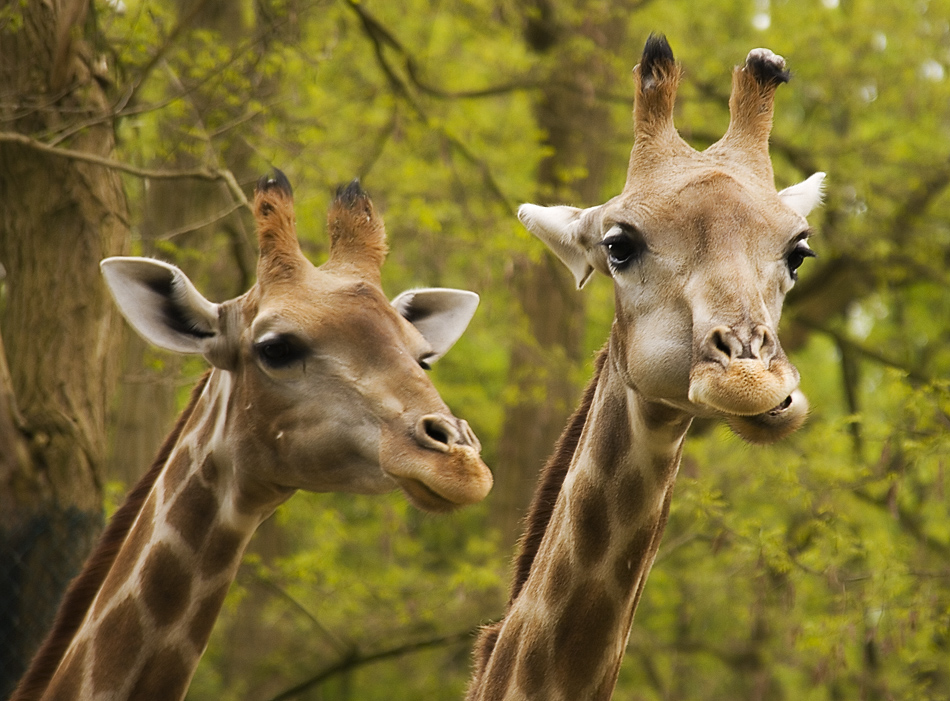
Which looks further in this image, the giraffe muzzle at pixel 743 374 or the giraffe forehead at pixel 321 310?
the giraffe forehead at pixel 321 310

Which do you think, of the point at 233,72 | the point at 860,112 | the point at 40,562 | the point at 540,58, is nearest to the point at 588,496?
the point at 40,562

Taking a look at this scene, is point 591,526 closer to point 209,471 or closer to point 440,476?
point 440,476

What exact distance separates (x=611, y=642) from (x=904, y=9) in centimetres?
1032

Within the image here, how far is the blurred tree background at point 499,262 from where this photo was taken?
20.0ft

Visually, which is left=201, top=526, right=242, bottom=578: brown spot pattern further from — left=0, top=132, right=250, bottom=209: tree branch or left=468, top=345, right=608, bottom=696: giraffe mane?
left=0, top=132, right=250, bottom=209: tree branch

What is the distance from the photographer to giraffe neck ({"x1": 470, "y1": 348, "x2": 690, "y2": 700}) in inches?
149

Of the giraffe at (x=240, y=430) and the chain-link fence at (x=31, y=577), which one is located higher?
the giraffe at (x=240, y=430)

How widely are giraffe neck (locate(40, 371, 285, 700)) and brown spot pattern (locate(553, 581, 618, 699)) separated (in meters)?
1.32

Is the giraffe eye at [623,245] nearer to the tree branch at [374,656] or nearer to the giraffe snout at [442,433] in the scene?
the giraffe snout at [442,433]

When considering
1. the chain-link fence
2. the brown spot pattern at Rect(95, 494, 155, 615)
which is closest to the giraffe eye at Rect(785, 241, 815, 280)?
the brown spot pattern at Rect(95, 494, 155, 615)

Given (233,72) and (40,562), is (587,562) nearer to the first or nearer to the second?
(40,562)

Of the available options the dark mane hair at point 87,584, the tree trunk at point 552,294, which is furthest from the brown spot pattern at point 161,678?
the tree trunk at point 552,294

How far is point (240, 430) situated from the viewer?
4277 millimetres

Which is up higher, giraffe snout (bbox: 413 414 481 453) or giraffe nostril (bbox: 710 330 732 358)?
giraffe nostril (bbox: 710 330 732 358)
